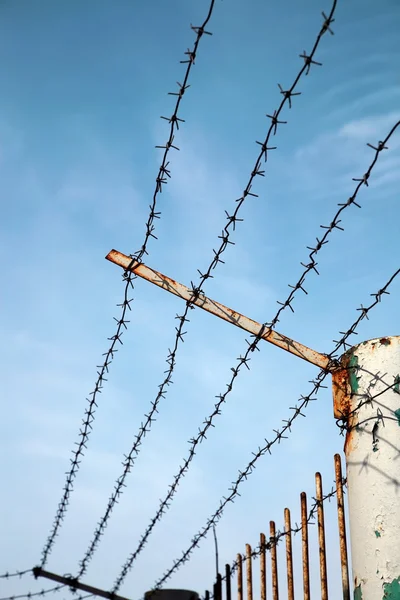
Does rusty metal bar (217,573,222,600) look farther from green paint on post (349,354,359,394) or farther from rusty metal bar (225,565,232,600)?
green paint on post (349,354,359,394)

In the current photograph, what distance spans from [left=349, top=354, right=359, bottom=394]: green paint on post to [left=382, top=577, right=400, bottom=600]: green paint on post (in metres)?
0.88

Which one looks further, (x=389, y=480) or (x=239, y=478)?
(x=239, y=478)

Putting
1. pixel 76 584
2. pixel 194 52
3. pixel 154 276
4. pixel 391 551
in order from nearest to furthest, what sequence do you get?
pixel 194 52
pixel 391 551
pixel 154 276
pixel 76 584

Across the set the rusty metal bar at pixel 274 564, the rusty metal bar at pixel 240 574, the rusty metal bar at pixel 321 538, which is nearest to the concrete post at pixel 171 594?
the rusty metal bar at pixel 240 574

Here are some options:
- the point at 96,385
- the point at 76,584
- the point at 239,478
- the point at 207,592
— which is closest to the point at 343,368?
the point at 239,478

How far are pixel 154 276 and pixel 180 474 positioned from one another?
167 centimetres

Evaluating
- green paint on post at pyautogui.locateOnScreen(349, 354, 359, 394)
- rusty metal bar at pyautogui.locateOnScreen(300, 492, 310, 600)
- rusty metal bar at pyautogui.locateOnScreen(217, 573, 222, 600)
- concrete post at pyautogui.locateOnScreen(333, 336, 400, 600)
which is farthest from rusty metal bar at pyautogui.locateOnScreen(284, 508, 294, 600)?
rusty metal bar at pyautogui.locateOnScreen(217, 573, 222, 600)

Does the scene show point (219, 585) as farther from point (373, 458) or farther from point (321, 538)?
point (373, 458)

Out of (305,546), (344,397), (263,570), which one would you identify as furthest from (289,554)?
(344,397)

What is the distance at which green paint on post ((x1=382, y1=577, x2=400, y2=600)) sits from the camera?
9.70ft

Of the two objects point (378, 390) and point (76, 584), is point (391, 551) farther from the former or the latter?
point (76, 584)

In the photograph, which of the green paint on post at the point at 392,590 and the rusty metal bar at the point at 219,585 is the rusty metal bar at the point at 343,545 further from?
the rusty metal bar at the point at 219,585

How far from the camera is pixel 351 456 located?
3.30 metres

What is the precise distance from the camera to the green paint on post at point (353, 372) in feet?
11.1
